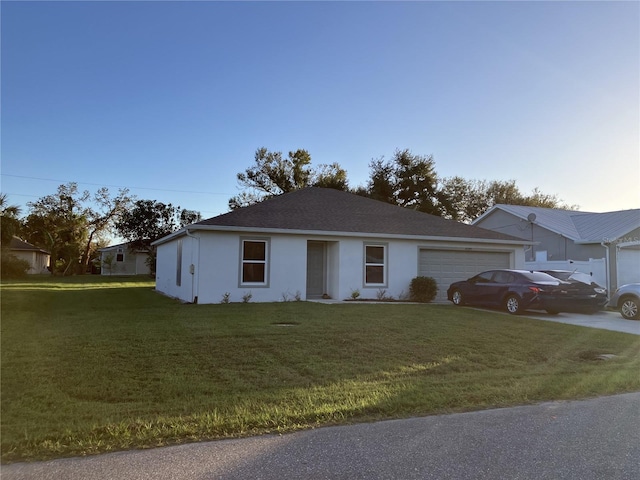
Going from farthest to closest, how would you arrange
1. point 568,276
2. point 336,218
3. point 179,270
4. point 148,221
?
point 148,221
point 179,270
point 336,218
point 568,276

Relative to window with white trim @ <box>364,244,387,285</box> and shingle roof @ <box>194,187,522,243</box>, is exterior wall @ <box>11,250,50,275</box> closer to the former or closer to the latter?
shingle roof @ <box>194,187,522,243</box>

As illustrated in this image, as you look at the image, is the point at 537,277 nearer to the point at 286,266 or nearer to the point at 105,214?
the point at 286,266

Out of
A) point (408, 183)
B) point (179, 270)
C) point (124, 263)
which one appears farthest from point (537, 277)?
point (124, 263)

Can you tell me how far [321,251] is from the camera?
1648cm

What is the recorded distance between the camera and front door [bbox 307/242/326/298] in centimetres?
1620

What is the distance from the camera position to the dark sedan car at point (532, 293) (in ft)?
41.0

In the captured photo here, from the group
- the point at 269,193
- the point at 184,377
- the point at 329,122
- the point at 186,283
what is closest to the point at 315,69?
the point at 329,122

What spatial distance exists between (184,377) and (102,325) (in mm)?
4503

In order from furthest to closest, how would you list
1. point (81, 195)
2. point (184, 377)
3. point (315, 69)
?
point (81, 195)
point (315, 69)
point (184, 377)

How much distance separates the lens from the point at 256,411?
171 inches

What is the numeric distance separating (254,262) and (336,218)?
3.88 m

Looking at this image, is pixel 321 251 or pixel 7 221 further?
pixel 7 221

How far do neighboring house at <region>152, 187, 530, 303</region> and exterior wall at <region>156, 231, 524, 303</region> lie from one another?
0.03 meters

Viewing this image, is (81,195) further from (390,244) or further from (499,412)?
(499,412)
